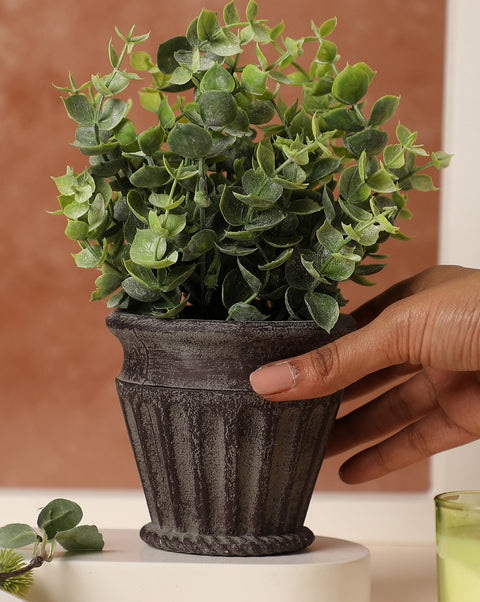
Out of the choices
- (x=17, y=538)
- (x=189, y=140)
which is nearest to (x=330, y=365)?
(x=189, y=140)

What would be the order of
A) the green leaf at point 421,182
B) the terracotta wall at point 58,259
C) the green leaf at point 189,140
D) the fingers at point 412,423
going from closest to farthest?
the green leaf at point 189,140 < the green leaf at point 421,182 < the fingers at point 412,423 < the terracotta wall at point 58,259

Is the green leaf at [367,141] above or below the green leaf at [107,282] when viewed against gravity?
above

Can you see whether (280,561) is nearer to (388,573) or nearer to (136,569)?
(136,569)

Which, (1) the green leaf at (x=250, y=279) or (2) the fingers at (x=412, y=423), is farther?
(2) the fingers at (x=412, y=423)

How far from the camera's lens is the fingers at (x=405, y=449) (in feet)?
2.80

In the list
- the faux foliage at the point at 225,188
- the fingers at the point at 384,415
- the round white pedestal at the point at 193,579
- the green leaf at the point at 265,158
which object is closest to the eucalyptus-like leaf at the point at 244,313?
the faux foliage at the point at 225,188

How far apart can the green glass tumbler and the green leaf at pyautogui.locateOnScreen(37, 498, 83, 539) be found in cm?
34

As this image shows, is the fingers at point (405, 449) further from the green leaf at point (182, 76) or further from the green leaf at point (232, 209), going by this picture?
the green leaf at point (182, 76)

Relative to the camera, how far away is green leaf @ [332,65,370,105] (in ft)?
1.92

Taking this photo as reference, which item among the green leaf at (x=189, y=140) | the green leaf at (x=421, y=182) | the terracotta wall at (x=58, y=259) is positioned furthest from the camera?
the terracotta wall at (x=58, y=259)

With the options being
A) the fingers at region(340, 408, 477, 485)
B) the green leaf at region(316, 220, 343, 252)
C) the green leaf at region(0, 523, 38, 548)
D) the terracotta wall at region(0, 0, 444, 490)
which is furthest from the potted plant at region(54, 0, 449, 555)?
the terracotta wall at region(0, 0, 444, 490)

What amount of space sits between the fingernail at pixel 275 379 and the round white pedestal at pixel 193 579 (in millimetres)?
162

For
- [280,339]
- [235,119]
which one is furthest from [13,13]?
[280,339]

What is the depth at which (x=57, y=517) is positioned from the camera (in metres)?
0.64
